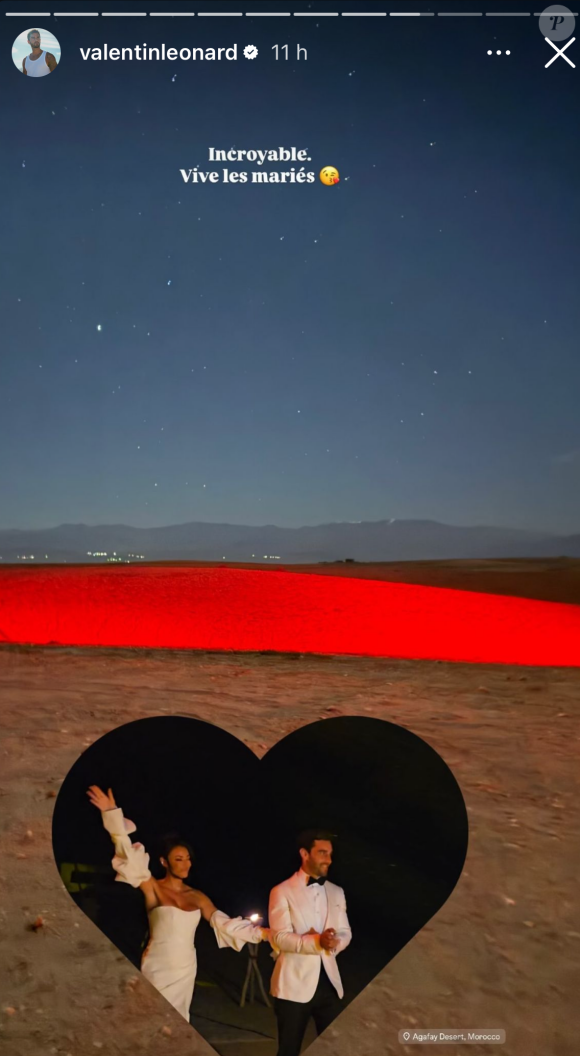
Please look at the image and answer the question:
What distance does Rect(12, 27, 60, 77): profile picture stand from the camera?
204 centimetres

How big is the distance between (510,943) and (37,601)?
3426 mm

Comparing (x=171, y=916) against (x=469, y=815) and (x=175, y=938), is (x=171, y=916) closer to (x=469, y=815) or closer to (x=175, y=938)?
(x=175, y=938)

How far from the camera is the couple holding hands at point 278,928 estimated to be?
1227mm

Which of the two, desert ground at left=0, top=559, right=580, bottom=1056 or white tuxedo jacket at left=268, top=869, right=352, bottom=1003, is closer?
white tuxedo jacket at left=268, top=869, right=352, bottom=1003

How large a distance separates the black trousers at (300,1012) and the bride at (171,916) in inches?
4.9

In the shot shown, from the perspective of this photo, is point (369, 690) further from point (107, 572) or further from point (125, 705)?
→ point (107, 572)

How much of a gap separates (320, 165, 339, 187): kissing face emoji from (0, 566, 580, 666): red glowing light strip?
2.21m

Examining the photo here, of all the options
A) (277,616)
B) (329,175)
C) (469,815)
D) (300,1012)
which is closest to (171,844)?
(300,1012)

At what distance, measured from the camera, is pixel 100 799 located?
1312 millimetres
